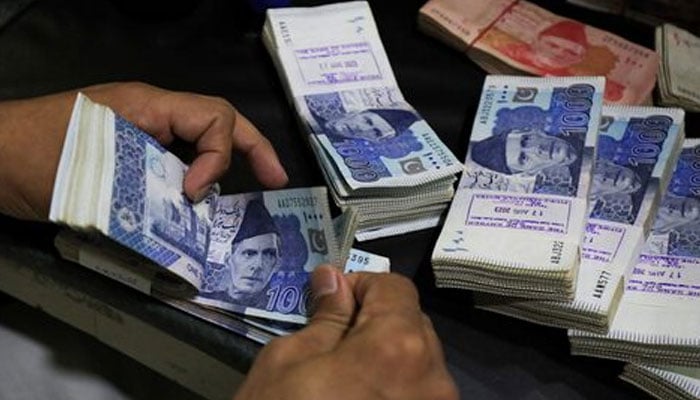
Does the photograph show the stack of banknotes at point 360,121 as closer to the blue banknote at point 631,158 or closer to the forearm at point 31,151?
the blue banknote at point 631,158

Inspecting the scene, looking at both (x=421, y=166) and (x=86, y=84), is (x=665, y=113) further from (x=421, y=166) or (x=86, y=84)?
(x=86, y=84)

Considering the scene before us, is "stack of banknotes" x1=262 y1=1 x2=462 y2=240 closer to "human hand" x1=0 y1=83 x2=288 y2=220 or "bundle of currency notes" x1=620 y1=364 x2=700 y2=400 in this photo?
"human hand" x1=0 y1=83 x2=288 y2=220

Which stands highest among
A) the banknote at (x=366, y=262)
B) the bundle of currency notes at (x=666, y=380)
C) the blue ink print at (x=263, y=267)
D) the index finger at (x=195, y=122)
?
the index finger at (x=195, y=122)

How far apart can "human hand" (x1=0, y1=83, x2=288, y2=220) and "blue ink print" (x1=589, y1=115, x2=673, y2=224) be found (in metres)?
0.31

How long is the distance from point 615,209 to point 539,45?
0.30 metres

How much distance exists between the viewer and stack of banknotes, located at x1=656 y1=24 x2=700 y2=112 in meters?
0.99

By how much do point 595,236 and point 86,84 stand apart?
1.93 feet

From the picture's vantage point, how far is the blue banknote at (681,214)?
0.81 meters

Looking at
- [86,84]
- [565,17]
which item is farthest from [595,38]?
[86,84]

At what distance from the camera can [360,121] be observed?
0.93m

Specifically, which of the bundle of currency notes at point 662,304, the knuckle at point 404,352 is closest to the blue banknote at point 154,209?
the knuckle at point 404,352

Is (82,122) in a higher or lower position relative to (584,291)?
higher

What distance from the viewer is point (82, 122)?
741 mm

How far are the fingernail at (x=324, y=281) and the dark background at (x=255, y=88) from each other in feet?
0.30
